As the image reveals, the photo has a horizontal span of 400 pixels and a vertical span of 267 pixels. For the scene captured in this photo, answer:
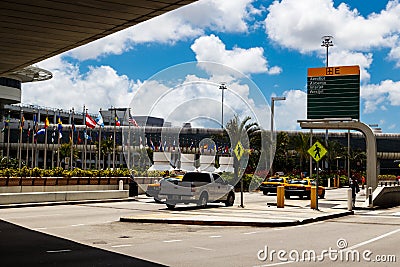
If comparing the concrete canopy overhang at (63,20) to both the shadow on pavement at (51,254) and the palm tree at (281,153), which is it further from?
the palm tree at (281,153)

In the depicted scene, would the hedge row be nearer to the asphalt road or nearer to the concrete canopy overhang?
the asphalt road

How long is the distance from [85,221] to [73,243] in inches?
248

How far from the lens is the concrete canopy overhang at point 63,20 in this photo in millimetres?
11898

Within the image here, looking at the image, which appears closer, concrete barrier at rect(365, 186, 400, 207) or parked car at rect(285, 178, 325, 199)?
concrete barrier at rect(365, 186, 400, 207)

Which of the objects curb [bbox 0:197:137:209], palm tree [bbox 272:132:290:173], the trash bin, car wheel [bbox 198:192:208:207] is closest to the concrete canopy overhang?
curb [bbox 0:197:137:209]

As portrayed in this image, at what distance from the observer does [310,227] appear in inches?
792

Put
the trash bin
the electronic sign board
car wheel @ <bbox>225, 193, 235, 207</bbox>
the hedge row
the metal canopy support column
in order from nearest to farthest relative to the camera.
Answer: car wheel @ <bbox>225, 193, 235, 207</bbox>
the hedge row
the metal canopy support column
the electronic sign board
the trash bin

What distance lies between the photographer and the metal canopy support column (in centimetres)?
3234

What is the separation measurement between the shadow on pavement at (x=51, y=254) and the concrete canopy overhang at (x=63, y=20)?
5.54 m

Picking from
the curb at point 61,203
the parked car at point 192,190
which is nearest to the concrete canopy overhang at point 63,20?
the curb at point 61,203

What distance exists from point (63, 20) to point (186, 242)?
668 cm

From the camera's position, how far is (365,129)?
32562 millimetres

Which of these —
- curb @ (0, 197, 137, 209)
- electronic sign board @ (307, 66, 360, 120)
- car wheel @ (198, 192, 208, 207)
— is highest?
electronic sign board @ (307, 66, 360, 120)

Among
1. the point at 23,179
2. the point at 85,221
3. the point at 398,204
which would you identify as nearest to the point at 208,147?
the point at 398,204
